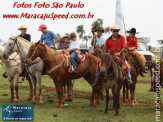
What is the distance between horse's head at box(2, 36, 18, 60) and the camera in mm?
11977

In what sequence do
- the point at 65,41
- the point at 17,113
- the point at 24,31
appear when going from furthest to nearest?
the point at 24,31, the point at 65,41, the point at 17,113

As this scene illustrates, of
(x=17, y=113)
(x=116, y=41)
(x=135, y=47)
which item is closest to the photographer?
(x=17, y=113)

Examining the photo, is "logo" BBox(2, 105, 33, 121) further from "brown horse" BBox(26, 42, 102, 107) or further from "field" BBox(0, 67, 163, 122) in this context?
"brown horse" BBox(26, 42, 102, 107)

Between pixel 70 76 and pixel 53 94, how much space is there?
3.76 m

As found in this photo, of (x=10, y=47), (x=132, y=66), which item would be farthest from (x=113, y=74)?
(x=10, y=47)

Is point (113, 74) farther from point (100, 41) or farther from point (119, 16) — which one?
point (119, 16)

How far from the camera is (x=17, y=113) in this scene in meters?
9.62

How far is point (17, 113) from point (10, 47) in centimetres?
336

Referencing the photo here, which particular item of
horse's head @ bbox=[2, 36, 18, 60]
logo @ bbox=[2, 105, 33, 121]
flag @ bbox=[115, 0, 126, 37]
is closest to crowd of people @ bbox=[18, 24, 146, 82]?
horse's head @ bbox=[2, 36, 18, 60]

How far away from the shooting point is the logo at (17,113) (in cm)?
A: 937

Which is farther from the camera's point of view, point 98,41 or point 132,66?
point 98,41

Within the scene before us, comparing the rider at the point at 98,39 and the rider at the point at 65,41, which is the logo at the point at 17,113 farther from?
the rider at the point at 98,39

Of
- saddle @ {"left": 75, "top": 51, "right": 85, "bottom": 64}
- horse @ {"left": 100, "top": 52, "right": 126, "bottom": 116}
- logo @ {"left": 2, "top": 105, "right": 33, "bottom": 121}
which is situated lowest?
logo @ {"left": 2, "top": 105, "right": 33, "bottom": 121}

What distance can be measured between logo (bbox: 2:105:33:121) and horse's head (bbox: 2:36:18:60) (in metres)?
2.86
